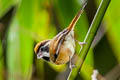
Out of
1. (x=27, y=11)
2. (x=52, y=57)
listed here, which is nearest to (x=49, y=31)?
(x=27, y=11)

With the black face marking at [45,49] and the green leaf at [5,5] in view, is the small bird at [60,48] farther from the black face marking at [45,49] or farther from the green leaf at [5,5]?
the green leaf at [5,5]

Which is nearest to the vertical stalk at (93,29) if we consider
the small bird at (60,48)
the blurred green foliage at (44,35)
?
the small bird at (60,48)

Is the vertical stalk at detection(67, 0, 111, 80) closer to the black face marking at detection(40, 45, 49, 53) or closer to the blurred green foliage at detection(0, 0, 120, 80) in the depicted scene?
the black face marking at detection(40, 45, 49, 53)

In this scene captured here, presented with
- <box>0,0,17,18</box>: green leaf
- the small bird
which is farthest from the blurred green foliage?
the small bird

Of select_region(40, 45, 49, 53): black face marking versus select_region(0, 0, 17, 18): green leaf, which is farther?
select_region(0, 0, 17, 18): green leaf

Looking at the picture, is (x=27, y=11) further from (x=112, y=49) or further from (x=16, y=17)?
(x=112, y=49)

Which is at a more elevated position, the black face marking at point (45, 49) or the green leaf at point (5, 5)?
the green leaf at point (5, 5)

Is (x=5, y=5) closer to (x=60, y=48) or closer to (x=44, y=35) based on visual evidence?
(x=44, y=35)

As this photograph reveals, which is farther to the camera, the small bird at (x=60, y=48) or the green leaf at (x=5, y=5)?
the green leaf at (x=5, y=5)

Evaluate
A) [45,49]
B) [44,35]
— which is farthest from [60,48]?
[44,35]
